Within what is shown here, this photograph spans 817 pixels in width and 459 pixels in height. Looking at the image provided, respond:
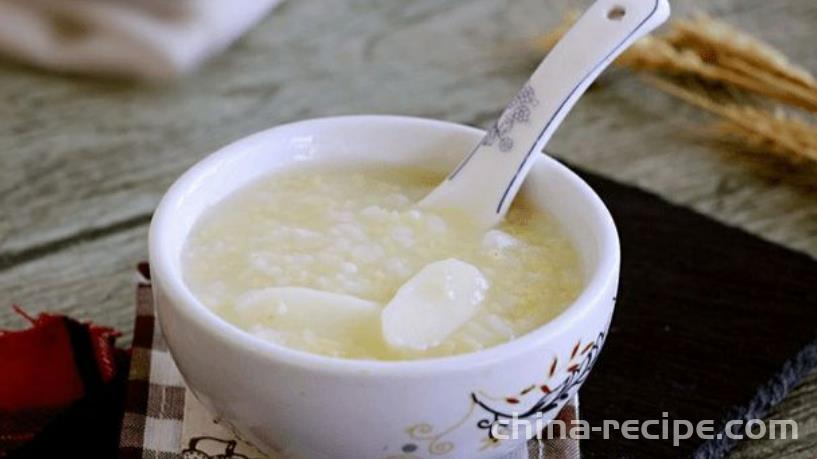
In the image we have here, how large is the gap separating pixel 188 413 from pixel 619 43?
1.53 feet

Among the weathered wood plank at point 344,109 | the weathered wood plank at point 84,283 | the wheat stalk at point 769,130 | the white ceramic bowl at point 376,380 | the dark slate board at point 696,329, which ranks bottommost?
the weathered wood plank at point 344,109

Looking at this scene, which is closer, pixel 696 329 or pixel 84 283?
pixel 696 329

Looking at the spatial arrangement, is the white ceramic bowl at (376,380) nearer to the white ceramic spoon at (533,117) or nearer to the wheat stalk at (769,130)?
the white ceramic spoon at (533,117)

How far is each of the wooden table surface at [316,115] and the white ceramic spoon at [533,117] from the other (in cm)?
Answer: 33

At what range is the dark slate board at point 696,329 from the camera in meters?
1.00

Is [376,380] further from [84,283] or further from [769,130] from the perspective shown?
[769,130]

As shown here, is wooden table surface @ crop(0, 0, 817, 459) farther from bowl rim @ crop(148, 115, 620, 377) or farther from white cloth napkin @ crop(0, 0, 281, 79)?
bowl rim @ crop(148, 115, 620, 377)

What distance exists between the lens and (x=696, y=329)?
1.10m

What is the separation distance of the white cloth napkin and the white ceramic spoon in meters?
0.83

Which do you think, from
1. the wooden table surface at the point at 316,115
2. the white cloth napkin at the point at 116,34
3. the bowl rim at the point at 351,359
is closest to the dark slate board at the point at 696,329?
the wooden table surface at the point at 316,115

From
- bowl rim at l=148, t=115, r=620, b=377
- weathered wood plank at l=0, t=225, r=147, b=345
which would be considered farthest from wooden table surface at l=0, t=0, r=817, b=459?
bowl rim at l=148, t=115, r=620, b=377

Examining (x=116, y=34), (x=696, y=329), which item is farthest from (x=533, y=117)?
(x=116, y=34)

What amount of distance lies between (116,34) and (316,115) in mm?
338

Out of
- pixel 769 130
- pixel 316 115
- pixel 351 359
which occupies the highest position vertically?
pixel 351 359
